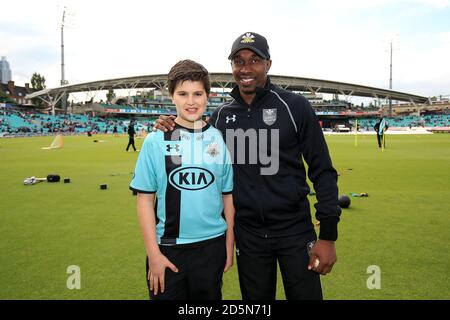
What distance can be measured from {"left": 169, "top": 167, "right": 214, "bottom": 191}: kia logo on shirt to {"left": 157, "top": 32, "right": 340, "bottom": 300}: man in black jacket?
418mm

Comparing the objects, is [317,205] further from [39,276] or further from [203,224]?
[39,276]

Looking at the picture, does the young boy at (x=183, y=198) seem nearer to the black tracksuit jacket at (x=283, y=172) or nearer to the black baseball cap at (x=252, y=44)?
the black tracksuit jacket at (x=283, y=172)

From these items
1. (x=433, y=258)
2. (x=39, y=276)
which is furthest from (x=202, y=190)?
(x=433, y=258)

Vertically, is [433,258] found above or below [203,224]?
below

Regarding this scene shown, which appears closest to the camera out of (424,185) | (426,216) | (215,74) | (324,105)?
(426,216)

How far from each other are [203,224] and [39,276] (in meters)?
2.47

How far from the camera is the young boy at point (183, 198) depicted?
7.24 feet

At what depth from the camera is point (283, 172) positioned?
2.55 metres

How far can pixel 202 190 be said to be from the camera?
2277 mm

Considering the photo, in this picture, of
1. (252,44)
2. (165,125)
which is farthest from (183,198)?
(252,44)

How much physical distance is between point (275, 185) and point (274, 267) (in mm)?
608

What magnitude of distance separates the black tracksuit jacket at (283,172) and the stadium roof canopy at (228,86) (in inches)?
2989

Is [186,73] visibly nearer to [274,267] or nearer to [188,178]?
[188,178]
